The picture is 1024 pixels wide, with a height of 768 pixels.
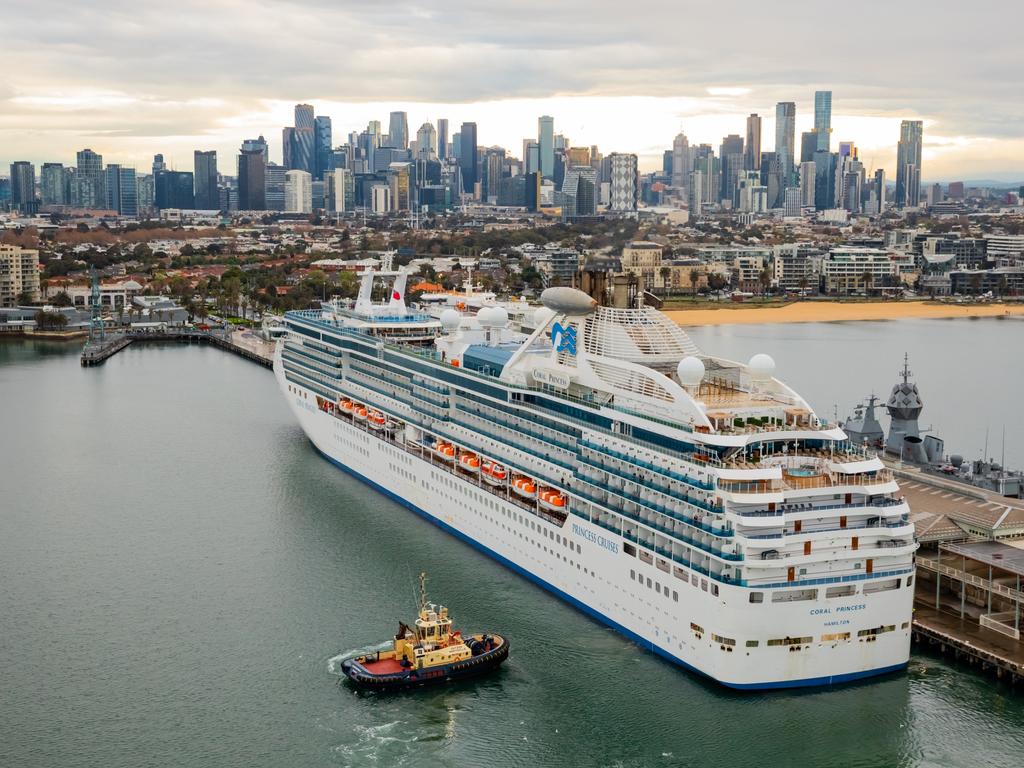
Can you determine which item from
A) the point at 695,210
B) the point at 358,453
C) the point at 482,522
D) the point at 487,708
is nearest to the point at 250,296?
the point at 358,453

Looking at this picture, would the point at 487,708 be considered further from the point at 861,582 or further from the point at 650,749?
the point at 861,582

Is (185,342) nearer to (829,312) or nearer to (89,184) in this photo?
(829,312)

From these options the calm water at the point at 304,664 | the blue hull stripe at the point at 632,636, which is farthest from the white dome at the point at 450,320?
the calm water at the point at 304,664

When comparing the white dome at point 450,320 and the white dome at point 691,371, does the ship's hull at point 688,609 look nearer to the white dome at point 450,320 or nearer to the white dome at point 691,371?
the white dome at point 691,371

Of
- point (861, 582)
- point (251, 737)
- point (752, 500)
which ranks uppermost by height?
point (752, 500)

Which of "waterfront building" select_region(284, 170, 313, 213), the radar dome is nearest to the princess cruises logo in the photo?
the radar dome

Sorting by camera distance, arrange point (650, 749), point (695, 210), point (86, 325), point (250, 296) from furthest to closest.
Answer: point (695, 210)
point (250, 296)
point (86, 325)
point (650, 749)
